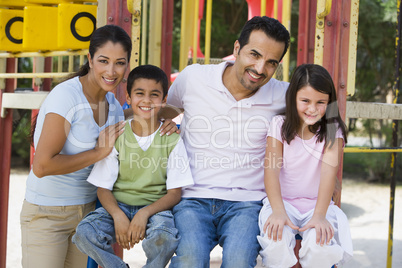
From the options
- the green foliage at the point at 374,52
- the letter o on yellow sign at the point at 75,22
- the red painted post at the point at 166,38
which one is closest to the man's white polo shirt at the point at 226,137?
the letter o on yellow sign at the point at 75,22

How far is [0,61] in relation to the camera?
3.49 metres

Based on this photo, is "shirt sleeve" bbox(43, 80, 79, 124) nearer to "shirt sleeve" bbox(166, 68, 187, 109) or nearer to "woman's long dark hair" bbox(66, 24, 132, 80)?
"woman's long dark hair" bbox(66, 24, 132, 80)

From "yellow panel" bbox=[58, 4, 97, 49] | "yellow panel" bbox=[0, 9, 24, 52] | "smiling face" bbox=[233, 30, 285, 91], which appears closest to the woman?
"smiling face" bbox=[233, 30, 285, 91]

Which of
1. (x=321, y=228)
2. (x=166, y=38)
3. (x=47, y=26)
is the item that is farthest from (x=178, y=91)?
(x=166, y=38)

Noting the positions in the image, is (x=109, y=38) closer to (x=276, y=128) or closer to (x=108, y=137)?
(x=108, y=137)

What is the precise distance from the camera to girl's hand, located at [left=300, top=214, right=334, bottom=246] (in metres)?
1.83

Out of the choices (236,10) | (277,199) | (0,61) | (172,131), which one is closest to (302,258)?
(277,199)

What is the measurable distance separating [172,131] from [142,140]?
0.45 ft

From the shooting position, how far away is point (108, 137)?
6.63 ft

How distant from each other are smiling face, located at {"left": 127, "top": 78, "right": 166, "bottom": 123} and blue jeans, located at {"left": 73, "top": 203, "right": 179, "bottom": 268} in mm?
458

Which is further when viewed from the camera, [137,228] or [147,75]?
[147,75]

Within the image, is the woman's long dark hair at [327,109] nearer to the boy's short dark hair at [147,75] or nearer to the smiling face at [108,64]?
the boy's short dark hair at [147,75]

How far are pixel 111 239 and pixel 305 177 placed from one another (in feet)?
2.83

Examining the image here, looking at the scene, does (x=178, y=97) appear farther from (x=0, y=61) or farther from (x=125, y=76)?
(x=0, y=61)
